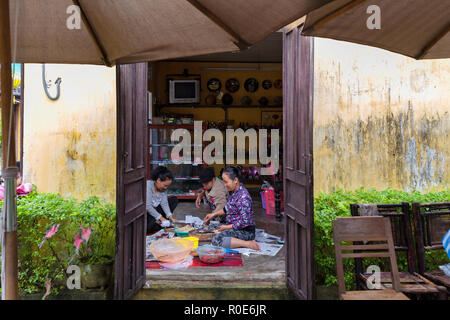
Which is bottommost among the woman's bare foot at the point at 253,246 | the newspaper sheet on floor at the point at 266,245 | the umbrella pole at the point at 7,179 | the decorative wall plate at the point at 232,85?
the newspaper sheet on floor at the point at 266,245

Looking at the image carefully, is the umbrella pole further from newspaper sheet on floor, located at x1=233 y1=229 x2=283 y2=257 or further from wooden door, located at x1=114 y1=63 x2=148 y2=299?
newspaper sheet on floor, located at x1=233 y1=229 x2=283 y2=257

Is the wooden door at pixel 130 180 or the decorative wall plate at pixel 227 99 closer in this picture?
the wooden door at pixel 130 180

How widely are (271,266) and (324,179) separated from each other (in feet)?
3.89

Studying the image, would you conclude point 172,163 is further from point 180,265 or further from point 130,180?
point 130,180

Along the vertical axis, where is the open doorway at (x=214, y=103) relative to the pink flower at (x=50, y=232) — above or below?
above

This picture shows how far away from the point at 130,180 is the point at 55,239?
956 millimetres

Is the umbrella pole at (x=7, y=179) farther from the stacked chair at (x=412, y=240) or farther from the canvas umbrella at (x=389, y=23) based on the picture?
the stacked chair at (x=412, y=240)

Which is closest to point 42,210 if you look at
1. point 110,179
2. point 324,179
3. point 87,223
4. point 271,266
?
point 87,223

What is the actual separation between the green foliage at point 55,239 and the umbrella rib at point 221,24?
231 cm

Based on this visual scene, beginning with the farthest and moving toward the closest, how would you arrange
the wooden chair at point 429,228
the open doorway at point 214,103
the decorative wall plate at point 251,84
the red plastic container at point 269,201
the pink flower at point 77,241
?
the decorative wall plate at point 251,84
the open doorway at point 214,103
the red plastic container at point 269,201
the pink flower at point 77,241
the wooden chair at point 429,228

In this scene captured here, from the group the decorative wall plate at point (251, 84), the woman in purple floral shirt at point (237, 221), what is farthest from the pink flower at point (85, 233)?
the decorative wall plate at point (251, 84)

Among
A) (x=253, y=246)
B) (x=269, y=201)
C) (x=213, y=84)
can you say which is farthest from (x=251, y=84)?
(x=253, y=246)

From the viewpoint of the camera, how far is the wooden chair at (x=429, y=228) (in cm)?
313

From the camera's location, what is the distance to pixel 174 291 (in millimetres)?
3723
